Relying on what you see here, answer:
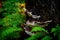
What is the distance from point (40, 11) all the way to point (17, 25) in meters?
0.87

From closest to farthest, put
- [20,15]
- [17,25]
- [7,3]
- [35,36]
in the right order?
[35,36] < [17,25] < [20,15] < [7,3]

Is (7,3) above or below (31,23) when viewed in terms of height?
above

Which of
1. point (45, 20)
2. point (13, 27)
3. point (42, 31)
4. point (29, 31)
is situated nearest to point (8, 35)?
point (13, 27)

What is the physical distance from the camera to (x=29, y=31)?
4520 mm

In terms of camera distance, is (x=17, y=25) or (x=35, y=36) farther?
(x=17, y=25)

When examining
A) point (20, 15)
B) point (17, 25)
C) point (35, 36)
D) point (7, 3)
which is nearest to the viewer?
point (35, 36)

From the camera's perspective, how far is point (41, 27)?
448 centimetres

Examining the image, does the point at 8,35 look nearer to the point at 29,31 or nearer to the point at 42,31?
the point at 29,31

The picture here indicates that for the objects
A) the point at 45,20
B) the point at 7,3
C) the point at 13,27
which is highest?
the point at 7,3

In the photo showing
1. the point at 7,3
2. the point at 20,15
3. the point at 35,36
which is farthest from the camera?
the point at 7,3

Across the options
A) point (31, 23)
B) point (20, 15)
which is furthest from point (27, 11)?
point (31, 23)

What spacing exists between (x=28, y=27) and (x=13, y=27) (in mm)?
417

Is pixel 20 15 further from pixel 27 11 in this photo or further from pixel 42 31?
pixel 42 31

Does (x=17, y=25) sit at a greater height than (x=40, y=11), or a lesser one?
lesser
